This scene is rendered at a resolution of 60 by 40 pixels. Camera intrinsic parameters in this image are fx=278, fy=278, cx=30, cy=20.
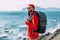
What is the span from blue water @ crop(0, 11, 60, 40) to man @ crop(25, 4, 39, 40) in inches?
4.3

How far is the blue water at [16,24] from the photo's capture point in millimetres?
4461

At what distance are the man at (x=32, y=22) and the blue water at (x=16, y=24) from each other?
11 cm

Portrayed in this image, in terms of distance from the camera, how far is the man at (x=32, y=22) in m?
4.25

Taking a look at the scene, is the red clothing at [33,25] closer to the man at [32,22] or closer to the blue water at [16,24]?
the man at [32,22]

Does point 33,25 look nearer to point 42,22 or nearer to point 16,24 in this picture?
point 42,22

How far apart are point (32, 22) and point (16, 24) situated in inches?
13.2

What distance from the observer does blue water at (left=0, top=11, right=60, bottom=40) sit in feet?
14.6

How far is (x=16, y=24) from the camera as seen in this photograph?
4.50 m

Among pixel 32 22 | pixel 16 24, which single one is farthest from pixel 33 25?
pixel 16 24

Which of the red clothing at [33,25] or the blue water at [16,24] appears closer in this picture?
the red clothing at [33,25]

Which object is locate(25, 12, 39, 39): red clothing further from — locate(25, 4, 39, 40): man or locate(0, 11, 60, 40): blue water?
locate(0, 11, 60, 40): blue water

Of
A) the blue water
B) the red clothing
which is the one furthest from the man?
the blue water

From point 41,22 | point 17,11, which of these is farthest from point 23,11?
point 41,22

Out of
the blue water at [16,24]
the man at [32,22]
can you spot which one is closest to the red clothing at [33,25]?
the man at [32,22]
